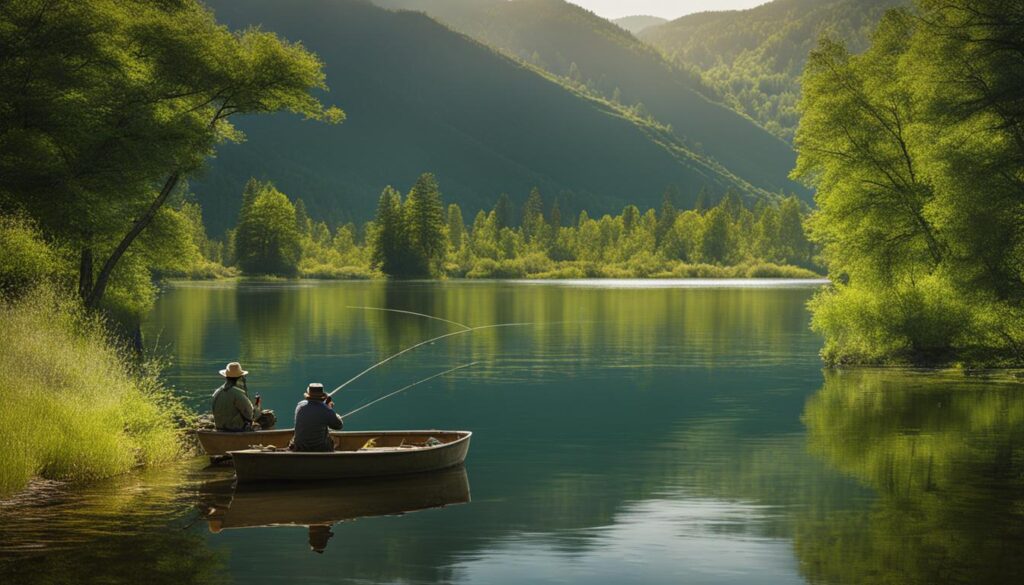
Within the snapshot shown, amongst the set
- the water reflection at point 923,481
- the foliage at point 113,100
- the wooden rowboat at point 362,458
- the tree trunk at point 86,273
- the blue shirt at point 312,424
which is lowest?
the water reflection at point 923,481

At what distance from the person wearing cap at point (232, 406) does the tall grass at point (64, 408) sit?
1665mm

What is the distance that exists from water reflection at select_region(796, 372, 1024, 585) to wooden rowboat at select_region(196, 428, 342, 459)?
40.3 feet

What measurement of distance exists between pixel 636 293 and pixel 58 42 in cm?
10399

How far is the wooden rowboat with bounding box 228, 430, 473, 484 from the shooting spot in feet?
75.6

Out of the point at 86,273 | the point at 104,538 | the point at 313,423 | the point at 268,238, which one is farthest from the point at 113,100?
the point at 268,238

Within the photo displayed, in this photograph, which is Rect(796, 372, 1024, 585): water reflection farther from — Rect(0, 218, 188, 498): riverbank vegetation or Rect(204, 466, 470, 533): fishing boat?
Rect(0, 218, 188, 498): riverbank vegetation

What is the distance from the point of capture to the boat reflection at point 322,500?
67.3 ft

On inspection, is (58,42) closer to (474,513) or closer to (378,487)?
(378,487)

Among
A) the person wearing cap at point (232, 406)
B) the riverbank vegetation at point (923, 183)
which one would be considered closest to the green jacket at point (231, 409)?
the person wearing cap at point (232, 406)

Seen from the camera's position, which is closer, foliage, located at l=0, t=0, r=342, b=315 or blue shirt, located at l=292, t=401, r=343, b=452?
blue shirt, located at l=292, t=401, r=343, b=452

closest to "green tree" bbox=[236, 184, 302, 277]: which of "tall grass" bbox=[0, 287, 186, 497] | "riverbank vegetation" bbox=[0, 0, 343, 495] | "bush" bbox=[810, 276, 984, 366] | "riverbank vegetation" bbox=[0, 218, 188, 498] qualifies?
"riverbank vegetation" bbox=[0, 0, 343, 495]

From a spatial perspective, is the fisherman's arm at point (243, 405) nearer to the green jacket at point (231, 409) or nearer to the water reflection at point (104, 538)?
the green jacket at point (231, 409)

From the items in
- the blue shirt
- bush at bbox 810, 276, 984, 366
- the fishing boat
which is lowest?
the fishing boat

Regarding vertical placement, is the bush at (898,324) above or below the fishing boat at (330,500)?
above
